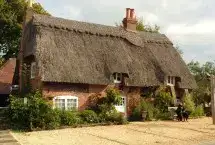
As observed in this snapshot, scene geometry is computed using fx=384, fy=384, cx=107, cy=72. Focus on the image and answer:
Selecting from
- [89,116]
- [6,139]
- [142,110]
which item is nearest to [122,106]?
[142,110]

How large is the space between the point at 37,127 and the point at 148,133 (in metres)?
6.43

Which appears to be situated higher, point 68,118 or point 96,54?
point 96,54

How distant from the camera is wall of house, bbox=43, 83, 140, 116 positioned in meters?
25.8

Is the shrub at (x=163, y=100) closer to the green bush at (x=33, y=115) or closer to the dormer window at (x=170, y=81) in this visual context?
the dormer window at (x=170, y=81)

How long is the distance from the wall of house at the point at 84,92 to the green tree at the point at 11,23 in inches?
866

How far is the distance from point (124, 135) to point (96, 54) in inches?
394

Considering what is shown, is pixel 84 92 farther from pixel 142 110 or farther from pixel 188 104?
pixel 188 104

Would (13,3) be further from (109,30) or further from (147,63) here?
(147,63)

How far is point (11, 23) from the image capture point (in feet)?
153

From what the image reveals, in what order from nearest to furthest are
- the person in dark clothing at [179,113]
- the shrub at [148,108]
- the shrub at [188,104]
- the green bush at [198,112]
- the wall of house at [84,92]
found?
1. the wall of house at [84,92]
2. the person in dark clothing at [179,113]
3. the shrub at [148,108]
4. the shrub at [188,104]
5. the green bush at [198,112]

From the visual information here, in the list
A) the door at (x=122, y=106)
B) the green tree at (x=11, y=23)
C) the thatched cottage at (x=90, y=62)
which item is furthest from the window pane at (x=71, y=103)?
the green tree at (x=11, y=23)

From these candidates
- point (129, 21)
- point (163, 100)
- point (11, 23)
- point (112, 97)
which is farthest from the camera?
point (11, 23)

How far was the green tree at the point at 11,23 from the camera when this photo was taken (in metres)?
46.7

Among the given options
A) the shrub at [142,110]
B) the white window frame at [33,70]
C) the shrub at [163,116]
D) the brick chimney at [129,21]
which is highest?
the brick chimney at [129,21]
